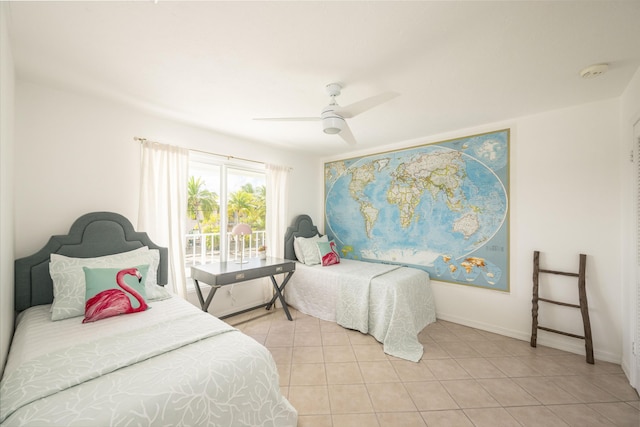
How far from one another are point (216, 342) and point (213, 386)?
294mm

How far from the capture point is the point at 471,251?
3.07 meters

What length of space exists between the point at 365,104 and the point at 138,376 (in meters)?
2.04

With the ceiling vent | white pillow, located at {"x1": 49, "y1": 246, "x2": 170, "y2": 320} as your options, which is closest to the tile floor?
white pillow, located at {"x1": 49, "y1": 246, "x2": 170, "y2": 320}

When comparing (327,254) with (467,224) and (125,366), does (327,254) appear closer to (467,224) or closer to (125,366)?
(467,224)

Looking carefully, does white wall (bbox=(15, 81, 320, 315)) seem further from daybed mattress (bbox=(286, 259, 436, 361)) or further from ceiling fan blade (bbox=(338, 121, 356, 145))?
daybed mattress (bbox=(286, 259, 436, 361))

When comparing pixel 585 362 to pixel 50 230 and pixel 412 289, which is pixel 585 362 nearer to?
pixel 412 289

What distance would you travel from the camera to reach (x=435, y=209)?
3.33m

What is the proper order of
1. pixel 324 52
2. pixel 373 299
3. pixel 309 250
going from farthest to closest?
pixel 309 250 < pixel 373 299 < pixel 324 52

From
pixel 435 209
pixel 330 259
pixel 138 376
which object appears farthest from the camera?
pixel 330 259

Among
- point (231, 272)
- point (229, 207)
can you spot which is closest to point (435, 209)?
point (231, 272)

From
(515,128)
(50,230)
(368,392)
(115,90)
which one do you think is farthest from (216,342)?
(515,128)

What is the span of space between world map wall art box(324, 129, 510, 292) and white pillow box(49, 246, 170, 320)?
280cm

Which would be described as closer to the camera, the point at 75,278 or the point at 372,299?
the point at 75,278

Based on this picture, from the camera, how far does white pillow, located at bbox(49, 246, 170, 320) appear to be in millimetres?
1781
